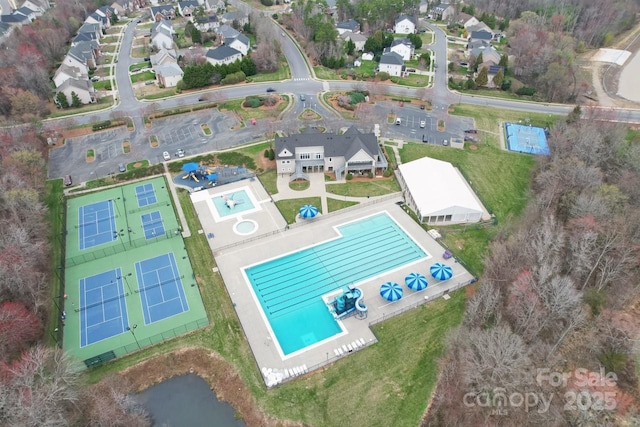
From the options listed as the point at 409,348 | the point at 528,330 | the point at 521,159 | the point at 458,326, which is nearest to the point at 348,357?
the point at 409,348

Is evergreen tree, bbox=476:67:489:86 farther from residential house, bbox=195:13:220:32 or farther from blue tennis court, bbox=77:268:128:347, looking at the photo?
residential house, bbox=195:13:220:32

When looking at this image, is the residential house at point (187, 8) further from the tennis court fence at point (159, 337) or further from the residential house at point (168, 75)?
the tennis court fence at point (159, 337)

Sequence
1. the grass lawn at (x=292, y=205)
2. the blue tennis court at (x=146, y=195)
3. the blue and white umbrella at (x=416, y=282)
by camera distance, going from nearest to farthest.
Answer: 1. the blue and white umbrella at (x=416, y=282)
2. the grass lawn at (x=292, y=205)
3. the blue tennis court at (x=146, y=195)

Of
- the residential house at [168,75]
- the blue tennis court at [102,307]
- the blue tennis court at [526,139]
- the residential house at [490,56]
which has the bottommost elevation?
the blue tennis court at [102,307]

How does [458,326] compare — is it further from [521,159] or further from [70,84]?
[70,84]

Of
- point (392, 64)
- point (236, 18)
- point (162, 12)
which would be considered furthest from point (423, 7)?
point (162, 12)

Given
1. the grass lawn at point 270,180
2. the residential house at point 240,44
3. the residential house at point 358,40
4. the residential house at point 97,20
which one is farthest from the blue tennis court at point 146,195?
the residential house at point 97,20
